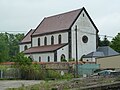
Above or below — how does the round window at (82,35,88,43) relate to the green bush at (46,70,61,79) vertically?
above

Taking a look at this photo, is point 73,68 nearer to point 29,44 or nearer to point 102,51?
point 102,51

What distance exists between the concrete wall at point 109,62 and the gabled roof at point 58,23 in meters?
13.7

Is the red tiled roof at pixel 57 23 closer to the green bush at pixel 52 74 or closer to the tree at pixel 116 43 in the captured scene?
the tree at pixel 116 43

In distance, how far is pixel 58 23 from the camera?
82.1 meters

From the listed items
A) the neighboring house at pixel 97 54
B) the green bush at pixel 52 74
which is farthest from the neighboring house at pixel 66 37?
the green bush at pixel 52 74

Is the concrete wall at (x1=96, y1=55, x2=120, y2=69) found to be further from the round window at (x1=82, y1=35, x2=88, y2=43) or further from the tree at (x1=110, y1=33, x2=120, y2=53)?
the tree at (x1=110, y1=33, x2=120, y2=53)

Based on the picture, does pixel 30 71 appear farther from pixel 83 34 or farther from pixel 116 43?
pixel 116 43

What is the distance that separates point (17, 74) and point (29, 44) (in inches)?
1834

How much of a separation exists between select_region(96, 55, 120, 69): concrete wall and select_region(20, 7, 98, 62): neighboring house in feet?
32.1

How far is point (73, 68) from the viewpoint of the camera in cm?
5506

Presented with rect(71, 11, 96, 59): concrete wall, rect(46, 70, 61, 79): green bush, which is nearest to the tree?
rect(71, 11, 96, 59): concrete wall

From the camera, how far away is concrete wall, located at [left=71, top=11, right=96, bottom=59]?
75375 millimetres

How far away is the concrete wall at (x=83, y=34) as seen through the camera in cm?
7538

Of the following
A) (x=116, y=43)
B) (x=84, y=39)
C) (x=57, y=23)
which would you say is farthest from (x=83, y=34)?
(x=116, y=43)
